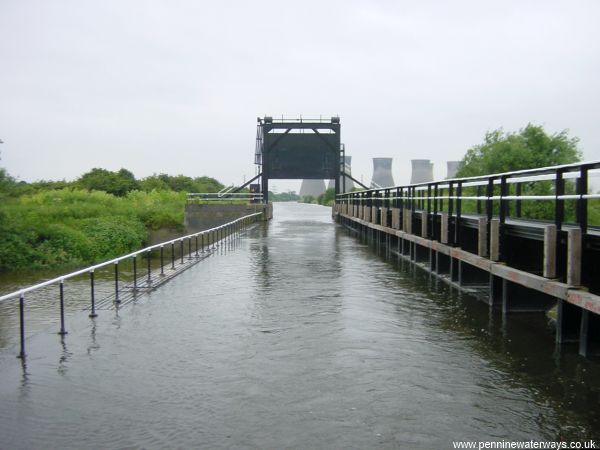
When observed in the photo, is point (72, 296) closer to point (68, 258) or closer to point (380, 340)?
point (380, 340)

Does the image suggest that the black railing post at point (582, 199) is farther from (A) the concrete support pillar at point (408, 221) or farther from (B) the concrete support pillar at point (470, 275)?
(A) the concrete support pillar at point (408, 221)

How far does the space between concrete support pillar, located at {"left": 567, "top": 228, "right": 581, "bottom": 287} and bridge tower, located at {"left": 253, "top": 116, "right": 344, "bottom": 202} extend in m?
46.5

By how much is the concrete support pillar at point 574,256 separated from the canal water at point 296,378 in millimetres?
879

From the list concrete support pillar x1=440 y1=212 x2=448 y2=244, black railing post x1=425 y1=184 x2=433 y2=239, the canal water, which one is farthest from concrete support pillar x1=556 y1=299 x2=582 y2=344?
black railing post x1=425 y1=184 x2=433 y2=239

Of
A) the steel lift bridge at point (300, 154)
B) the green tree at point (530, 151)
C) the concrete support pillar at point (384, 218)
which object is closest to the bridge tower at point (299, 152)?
the steel lift bridge at point (300, 154)

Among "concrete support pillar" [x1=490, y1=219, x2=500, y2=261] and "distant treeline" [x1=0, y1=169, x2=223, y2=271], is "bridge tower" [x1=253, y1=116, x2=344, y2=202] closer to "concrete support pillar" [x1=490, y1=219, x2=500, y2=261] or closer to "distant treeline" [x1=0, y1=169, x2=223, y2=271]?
"distant treeline" [x1=0, y1=169, x2=223, y2=271]

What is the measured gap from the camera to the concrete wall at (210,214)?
44781mm

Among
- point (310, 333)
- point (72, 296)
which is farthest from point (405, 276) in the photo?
point (72, 296)

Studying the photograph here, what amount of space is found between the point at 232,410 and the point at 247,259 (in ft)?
41.9

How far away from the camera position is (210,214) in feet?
150

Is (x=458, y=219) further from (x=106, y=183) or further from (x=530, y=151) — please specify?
(x=106, y=183)

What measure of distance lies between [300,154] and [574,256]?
159ft

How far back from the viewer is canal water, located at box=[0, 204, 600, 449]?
192 inches

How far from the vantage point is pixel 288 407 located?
5410mm
